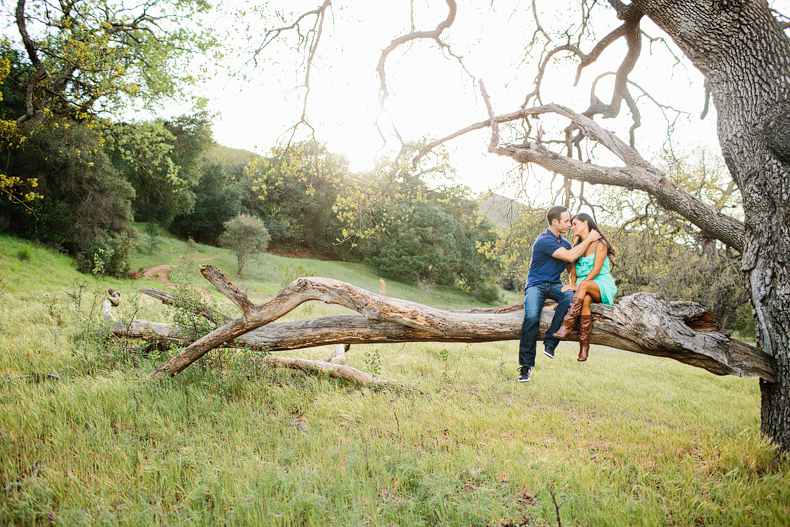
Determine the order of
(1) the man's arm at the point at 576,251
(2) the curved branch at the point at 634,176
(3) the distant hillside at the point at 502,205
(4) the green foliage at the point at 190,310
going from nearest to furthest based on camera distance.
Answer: (1) the man's arm at the point at 576,251
(2) the curved branch at the point at 634,176
(4) the green foliage at the point at 190,310
(3) the distant hillside at the point at 502,205

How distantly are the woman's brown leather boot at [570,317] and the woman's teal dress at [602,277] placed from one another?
1.27 ft

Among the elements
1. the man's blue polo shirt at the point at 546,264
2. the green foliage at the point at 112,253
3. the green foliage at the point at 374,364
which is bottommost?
the green foliage at the point at 112,253

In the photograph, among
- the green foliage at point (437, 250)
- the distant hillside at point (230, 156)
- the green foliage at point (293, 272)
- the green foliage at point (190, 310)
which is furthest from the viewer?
the distant hillside at point (230, 156)

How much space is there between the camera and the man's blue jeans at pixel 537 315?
175 inches

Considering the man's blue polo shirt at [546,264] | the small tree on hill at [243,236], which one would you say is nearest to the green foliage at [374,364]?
the man's blue polo shirt at [546,264]

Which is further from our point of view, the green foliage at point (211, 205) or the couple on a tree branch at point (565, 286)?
the green foliage at point (211, 205)

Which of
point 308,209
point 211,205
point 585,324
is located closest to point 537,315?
point 585,324

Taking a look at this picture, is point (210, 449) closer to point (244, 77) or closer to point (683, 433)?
point (683, 433)

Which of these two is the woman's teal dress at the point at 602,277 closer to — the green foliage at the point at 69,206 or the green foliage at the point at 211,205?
the green foliage at the point at 69,206

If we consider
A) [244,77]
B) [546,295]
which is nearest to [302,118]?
[244,77]

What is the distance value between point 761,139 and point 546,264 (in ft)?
8.56

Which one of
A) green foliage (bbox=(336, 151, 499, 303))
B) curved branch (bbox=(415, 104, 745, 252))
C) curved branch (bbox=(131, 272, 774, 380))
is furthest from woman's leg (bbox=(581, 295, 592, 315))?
green foliage (bbox=(336, 151, 499, 303))

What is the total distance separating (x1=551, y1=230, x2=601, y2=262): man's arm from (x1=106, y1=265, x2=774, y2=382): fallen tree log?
62 centimetres

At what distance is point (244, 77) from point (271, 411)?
7.40m
